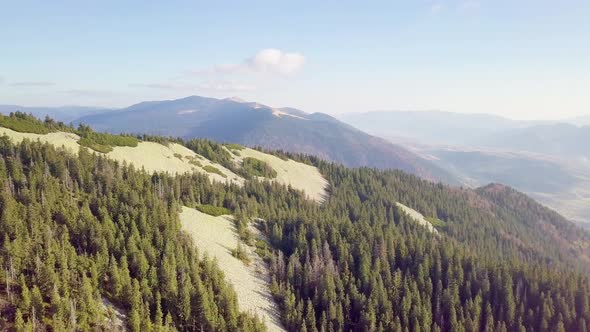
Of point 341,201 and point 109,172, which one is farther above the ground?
point 109,172

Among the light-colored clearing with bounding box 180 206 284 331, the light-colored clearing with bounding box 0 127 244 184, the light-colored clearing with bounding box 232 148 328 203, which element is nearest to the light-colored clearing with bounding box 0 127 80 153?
the light-colored clearing with bounding box 0 127 244 184

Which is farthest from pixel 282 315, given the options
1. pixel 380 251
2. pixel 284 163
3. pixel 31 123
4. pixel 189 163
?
pixel 284 163

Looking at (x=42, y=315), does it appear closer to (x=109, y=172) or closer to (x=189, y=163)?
(x=109, y=172)

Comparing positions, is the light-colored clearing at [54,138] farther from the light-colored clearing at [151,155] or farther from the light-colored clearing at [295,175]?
the light-colored clearing at [295,175]

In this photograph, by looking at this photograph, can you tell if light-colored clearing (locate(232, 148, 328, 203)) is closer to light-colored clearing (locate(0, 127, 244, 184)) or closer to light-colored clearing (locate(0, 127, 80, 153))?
A: light-colored clearing (locate(0, 127, 244, 184))

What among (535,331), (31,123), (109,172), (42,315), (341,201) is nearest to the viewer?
(42,315)

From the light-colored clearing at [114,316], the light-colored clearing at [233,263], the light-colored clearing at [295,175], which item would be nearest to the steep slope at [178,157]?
the light-colored clearing at [295,175]
